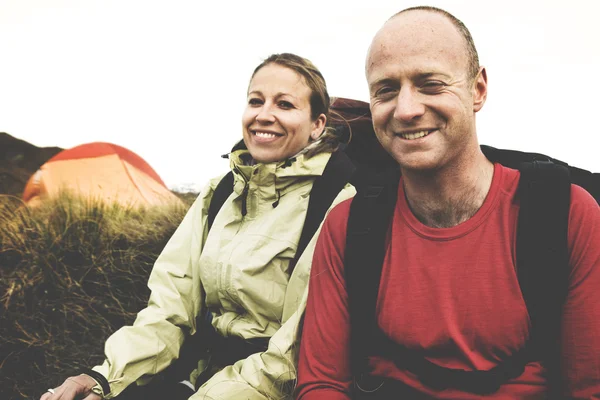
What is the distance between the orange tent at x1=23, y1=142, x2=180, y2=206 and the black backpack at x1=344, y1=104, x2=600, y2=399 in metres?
5.75

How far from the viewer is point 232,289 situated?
253cm

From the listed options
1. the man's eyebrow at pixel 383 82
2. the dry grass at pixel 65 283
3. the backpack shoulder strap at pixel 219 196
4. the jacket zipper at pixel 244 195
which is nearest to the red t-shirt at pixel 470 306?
the man's eyebrow at pixel 383 82

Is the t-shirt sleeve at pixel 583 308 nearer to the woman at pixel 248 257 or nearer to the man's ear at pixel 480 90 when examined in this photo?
the man's ear at pixel 480 90

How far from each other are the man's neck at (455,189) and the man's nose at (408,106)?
8.8 inches

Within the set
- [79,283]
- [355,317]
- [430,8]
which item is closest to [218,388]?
[355,317]

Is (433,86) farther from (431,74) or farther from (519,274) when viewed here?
(519,274)

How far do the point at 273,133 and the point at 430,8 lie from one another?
3.51 feet

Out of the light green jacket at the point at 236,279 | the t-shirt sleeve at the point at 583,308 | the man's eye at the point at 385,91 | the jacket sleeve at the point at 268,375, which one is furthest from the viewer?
the light green jacket at the point at 236,279

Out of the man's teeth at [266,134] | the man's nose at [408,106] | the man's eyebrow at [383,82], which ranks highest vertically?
the man's eyebrow at [383,82]

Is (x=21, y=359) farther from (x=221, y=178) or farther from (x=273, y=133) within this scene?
(x=273, y=133)

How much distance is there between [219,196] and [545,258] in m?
1.79

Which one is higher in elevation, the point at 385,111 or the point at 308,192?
the point at 385,111

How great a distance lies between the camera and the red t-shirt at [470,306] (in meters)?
1.69

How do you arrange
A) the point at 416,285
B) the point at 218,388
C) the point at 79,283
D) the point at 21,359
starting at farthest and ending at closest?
1. the point at 79,283
2. the point at 21,359
3. the point at 218,388
4. the point at 416,285
